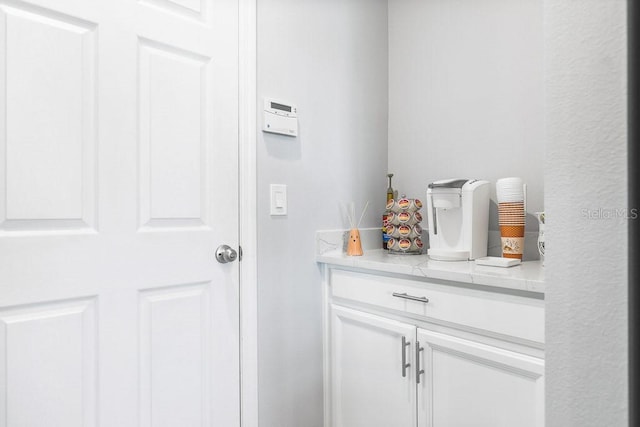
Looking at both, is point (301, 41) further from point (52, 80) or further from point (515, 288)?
point (515, 288)

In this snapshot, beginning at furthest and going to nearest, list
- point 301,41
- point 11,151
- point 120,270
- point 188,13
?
point 301,41
point 188,13
point 120,270
point 11,151

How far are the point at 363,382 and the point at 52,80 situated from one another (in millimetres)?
1406

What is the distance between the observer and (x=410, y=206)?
1.71m

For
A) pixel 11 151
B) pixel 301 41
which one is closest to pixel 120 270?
pixel 11 151

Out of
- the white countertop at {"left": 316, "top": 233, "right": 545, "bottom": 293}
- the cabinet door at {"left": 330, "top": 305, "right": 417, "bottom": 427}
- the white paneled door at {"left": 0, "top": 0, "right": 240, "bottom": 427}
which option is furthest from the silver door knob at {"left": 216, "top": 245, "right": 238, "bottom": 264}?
the cabinet door at {"left": 330, "top": 305, "right": 417, "bottom": 427}

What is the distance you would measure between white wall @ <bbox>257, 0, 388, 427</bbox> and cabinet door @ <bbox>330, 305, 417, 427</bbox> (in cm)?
10

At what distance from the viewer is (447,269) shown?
1.23 metres

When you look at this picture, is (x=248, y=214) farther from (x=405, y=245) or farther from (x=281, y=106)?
(x=405, y=245)

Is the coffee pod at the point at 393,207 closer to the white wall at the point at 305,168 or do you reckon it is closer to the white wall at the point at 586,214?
the white wall at the point at 305,168

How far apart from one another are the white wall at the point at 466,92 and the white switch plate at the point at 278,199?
715 millimetres

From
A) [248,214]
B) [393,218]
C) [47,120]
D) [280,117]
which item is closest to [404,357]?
[393,218]

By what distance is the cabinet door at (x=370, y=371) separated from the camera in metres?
1.34

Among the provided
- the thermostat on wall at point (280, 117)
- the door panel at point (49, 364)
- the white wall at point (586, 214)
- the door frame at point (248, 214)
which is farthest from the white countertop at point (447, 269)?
the door panel at point (49, 364)

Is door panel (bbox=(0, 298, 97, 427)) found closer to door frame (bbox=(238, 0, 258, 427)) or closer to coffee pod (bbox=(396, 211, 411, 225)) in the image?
door frame (bbox=(238, 0, 258, 427))
